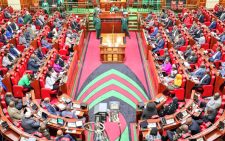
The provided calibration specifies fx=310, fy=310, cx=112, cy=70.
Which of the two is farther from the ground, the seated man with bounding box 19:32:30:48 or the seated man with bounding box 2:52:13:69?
the seated man with bounding box 19:32:30:48

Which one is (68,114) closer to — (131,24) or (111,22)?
(111,22)

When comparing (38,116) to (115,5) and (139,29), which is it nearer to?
(139,29)

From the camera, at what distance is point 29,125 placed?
23.6 feet

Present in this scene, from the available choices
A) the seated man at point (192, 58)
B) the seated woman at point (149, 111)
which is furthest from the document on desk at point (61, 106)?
the seated man at point (192, 58)

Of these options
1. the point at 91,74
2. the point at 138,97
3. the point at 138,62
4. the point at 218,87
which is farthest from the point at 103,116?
the point at 138,62

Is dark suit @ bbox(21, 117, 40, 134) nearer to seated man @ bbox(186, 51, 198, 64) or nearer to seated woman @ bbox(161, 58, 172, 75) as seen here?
seated woman @ bbox(161, 58, 172, 75)

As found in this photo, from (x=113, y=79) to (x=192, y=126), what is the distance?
4.39m

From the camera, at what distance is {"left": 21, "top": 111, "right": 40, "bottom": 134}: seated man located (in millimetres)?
7191

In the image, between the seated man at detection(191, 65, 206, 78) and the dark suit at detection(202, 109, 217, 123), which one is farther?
the seated man at detection(191, 65, 206, 78)

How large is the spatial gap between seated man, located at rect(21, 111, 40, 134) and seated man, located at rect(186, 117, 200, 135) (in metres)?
3.49

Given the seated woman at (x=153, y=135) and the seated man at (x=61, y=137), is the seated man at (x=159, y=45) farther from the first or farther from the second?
the seated man at (x=61, y=137)

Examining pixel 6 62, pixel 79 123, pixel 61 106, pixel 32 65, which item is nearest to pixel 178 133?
pixel 79 123

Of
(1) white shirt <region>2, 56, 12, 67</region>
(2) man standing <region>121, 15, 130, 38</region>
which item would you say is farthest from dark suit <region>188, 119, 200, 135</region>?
(2) man standing <region>121, 15, 130, 38</region>

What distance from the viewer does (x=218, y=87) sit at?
9.20 meters
